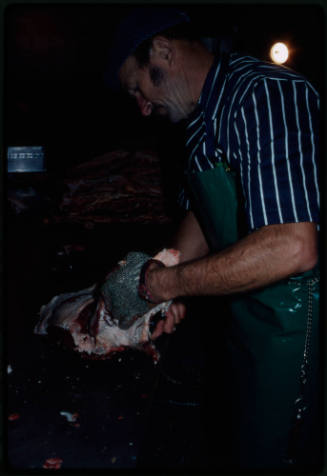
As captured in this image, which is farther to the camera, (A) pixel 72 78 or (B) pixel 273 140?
(A) pixel 72 78

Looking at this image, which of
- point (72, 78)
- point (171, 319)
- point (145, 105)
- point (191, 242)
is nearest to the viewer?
point (145, 105)

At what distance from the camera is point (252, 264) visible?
1.39m

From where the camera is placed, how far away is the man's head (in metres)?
1.69

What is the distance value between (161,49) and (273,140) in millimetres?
797

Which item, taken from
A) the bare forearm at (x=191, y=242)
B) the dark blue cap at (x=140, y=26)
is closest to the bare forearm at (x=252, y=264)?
the bare forearm at (x=191, y=242)

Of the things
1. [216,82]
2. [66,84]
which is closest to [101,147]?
[66,84]

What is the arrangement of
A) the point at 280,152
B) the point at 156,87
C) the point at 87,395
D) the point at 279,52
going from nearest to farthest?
1. the point at 280,152
2. the point at 87,395
3. the point at 156,87
4. the point at 279,52

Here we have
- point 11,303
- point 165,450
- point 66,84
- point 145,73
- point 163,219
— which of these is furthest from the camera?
point 66,84

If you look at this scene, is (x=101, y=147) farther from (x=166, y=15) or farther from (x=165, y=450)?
(x=165, y=450)

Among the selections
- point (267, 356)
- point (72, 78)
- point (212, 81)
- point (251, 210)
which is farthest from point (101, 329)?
point (72, 78)

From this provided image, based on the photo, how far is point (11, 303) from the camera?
225cm

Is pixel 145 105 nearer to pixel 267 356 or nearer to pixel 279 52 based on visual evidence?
pixel 267 356

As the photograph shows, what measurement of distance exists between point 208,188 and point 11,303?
1.48 metres

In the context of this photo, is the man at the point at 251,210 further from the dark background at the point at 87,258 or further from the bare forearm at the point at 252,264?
the dark background at the point at 87,258
